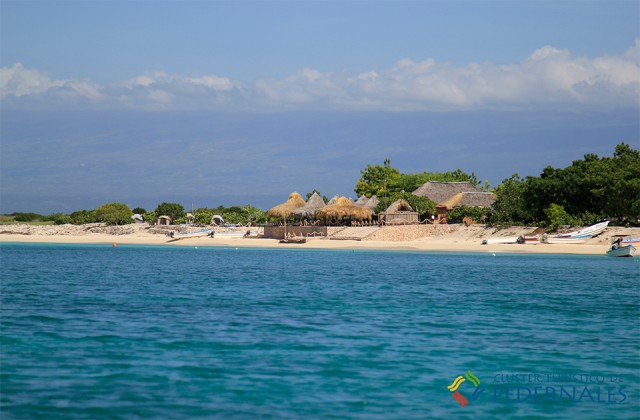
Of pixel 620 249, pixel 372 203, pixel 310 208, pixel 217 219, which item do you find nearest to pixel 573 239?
pixel 620 249

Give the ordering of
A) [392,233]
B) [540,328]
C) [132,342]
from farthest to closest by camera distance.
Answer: [392,233]
[540,328]
[132,342]

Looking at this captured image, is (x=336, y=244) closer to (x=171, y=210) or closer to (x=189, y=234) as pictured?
(x=189, y=234)

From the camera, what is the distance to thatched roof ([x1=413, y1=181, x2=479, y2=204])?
70.1 m

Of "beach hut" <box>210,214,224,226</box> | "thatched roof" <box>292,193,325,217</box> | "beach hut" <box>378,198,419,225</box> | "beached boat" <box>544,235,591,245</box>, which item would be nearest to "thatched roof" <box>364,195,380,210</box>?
"thatched roof" <box>292,193,325,217</box>

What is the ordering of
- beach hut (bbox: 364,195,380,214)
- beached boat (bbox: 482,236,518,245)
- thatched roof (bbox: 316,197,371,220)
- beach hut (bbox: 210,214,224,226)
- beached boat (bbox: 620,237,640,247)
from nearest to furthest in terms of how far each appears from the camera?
beached boat (bbox: 620,237,640,247) → beached boat (bbox: 482,236,518,245) → thatched roof (bbox: 316,197,371,220) → beach hut (bbox: 364,195,380,214) → beach hut (bbox: 210,214,224,226)

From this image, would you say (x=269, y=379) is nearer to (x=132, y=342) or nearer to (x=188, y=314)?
(x=132, y=342)

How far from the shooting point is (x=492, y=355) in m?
12.8

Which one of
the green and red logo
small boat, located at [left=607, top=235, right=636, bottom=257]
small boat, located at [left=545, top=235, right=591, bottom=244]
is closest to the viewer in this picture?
the green and red logo

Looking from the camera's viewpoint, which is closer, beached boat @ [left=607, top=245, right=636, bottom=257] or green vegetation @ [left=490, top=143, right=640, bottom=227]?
beached boat @ [left=607, top=245, right=636, bottom=257]

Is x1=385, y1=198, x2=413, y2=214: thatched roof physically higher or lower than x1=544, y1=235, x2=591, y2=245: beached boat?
higher

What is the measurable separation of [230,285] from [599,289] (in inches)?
480

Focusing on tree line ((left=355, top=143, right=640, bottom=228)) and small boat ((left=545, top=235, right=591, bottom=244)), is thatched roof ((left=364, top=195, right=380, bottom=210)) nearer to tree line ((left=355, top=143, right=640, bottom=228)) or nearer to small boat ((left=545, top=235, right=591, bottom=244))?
tree line ((left=355, top=143, right=640, bottom=228))

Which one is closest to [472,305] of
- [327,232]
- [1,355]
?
[1,355]

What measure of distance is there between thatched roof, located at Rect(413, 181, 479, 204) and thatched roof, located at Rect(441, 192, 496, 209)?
2.69 metres
